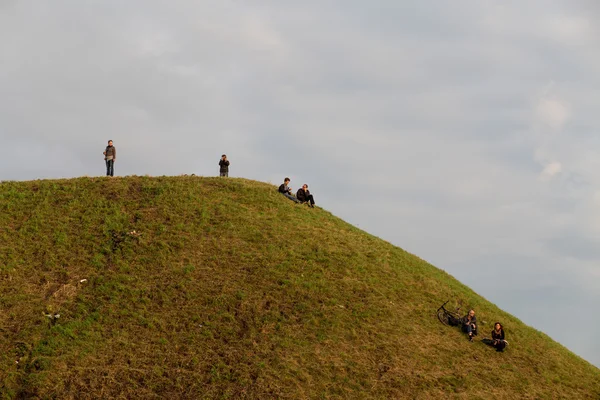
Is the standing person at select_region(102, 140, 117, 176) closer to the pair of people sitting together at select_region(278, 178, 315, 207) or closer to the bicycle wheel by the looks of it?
the pair of people sitting together at select_region(278, 178, 315, 207)

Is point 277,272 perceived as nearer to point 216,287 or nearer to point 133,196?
point 216,287

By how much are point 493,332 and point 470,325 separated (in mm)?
1156

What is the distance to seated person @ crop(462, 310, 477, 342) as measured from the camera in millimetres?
27391

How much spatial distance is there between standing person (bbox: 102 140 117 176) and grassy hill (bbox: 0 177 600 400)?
3.12m

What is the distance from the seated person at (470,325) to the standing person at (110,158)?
2610cm

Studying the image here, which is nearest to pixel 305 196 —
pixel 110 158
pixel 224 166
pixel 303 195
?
pixel 303 195

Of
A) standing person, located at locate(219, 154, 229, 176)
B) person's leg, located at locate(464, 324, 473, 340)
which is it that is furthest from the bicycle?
standing person, located at locate(219, 154, 229, 176)

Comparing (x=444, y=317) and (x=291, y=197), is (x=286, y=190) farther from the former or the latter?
(x=444, y=317)

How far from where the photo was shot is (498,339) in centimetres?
2711

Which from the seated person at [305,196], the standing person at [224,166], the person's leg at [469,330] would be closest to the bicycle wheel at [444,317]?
the person's leg at [469,330]

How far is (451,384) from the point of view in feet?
77.5

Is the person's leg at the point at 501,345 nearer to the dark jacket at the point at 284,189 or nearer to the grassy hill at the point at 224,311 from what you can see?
the grassy hill at the point at 224,311

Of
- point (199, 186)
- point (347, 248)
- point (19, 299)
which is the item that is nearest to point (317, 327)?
point (347, 248)

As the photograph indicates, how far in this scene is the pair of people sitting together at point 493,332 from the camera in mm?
27031
